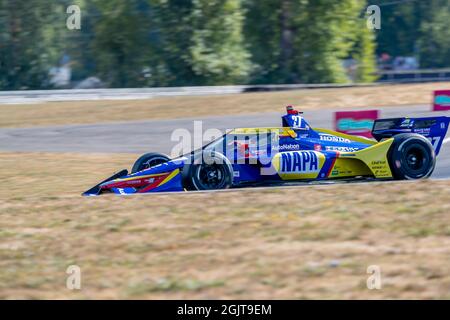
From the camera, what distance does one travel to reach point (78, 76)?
166ft

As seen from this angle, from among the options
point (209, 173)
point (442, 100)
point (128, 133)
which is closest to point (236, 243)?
point (209, 173)

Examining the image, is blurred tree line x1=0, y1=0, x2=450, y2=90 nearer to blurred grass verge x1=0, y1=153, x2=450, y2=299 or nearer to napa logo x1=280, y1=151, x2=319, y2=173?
napa logo x1=280, y1=151, x2=319, y2=173

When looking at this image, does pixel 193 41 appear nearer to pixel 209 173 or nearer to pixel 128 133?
pixel 128 133

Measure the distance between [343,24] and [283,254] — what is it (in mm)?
32897

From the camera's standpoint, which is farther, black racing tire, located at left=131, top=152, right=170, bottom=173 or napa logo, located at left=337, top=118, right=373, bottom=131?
napa logo, located at left=337, top=118, right=373, bottom=131

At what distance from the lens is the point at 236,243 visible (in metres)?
7.16

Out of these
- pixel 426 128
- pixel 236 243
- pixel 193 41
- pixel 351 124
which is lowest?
pixel 236 243

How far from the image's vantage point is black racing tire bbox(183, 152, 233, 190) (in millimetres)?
9711

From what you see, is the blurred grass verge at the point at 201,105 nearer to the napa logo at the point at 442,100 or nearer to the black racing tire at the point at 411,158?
the napa logo at the point at 442,100

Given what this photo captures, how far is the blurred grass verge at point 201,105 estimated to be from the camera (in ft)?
80.8

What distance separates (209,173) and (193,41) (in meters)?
28.4

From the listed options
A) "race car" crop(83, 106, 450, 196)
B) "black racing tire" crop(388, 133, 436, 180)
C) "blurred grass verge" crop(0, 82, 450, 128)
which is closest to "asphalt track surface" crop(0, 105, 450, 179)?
"blurred grass verge" crop(0, 82, 450, 128)

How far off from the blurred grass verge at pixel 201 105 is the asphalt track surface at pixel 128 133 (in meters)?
1.36

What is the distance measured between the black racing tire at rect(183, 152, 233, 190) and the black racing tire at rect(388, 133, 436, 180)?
2.22 m
